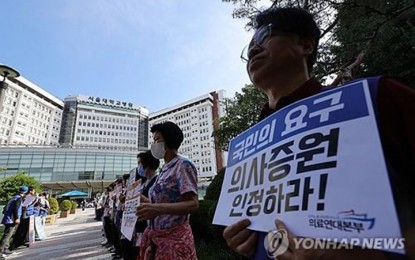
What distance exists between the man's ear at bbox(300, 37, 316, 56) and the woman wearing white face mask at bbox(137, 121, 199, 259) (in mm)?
1452

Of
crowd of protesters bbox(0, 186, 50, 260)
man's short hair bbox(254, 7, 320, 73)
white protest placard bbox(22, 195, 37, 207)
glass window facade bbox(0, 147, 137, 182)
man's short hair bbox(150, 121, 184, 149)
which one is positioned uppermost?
glass window facade bbox(0, 147, 137, 182)

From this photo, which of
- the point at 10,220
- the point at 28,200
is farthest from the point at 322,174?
the point at 28,200

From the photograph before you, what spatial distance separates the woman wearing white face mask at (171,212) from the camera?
84.4 inches

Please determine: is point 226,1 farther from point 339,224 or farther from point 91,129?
point 91,129

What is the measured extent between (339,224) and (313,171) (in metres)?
0.17

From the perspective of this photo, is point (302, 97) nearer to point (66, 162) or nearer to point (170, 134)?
point (170, 134)

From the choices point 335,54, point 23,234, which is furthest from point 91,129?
point 335,54

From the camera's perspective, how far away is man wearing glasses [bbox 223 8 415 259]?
67 cm

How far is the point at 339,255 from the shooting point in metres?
0.70

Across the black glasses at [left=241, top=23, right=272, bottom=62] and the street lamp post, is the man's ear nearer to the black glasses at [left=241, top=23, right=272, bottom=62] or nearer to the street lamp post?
the black glasses at [left=241, top=23, right=272, bottom=62]

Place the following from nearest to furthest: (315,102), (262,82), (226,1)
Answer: (315,102) < (262,82) < (226,1)

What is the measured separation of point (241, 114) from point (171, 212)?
14.3 m

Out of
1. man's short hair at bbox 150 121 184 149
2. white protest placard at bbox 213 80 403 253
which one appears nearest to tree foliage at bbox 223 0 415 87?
man's short hair at bbox 150 121 184 149

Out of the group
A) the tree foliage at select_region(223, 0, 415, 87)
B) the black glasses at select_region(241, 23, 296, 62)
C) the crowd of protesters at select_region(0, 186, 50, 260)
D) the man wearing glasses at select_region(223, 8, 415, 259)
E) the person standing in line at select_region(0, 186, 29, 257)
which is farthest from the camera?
the crowd of protesters at select_region(0, 186, 50, 260)
